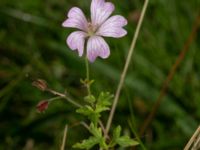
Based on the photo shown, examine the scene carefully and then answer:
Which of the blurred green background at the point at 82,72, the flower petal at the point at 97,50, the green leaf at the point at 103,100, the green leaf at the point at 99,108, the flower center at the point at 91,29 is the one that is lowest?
the blurred green background at the point at 82,72

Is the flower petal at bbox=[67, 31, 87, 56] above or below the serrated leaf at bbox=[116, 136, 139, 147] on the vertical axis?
above

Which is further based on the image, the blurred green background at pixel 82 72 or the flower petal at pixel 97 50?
the blurred green background at pixel 82 72

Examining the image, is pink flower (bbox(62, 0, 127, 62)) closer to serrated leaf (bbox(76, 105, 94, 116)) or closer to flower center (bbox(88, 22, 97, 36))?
flower center (bbox(88, 22, 97, 36))

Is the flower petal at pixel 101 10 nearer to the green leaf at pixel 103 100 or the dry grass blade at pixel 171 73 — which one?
the green leaf at pixel 103 100

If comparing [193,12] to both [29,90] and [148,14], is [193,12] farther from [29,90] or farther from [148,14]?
[29,90]

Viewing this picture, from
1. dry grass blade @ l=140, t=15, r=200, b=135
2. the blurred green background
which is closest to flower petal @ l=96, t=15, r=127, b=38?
the blurred green background

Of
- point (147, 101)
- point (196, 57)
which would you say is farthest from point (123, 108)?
point (196, 57)

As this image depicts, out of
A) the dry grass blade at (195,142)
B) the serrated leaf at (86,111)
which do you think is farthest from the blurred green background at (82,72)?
the serrated leaf at (86,111)

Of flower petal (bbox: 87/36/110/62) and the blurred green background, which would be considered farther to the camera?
the blurred green background
